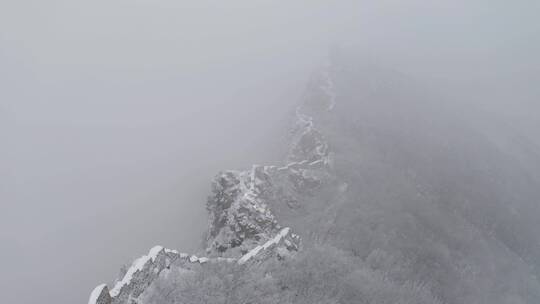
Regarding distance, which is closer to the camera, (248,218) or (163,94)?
(248,218)

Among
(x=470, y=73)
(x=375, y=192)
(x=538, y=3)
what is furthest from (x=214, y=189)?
(x=538, y=3)

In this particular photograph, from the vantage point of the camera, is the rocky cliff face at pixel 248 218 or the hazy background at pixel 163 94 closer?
the rocky cliff face at pixel 248 218

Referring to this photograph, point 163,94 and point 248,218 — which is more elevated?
point 163,94

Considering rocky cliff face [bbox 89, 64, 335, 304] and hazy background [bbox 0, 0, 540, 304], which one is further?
hazy background [bbox 0, 0, 540, 304]

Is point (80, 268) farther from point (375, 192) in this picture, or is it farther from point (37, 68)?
point (37, 68)
